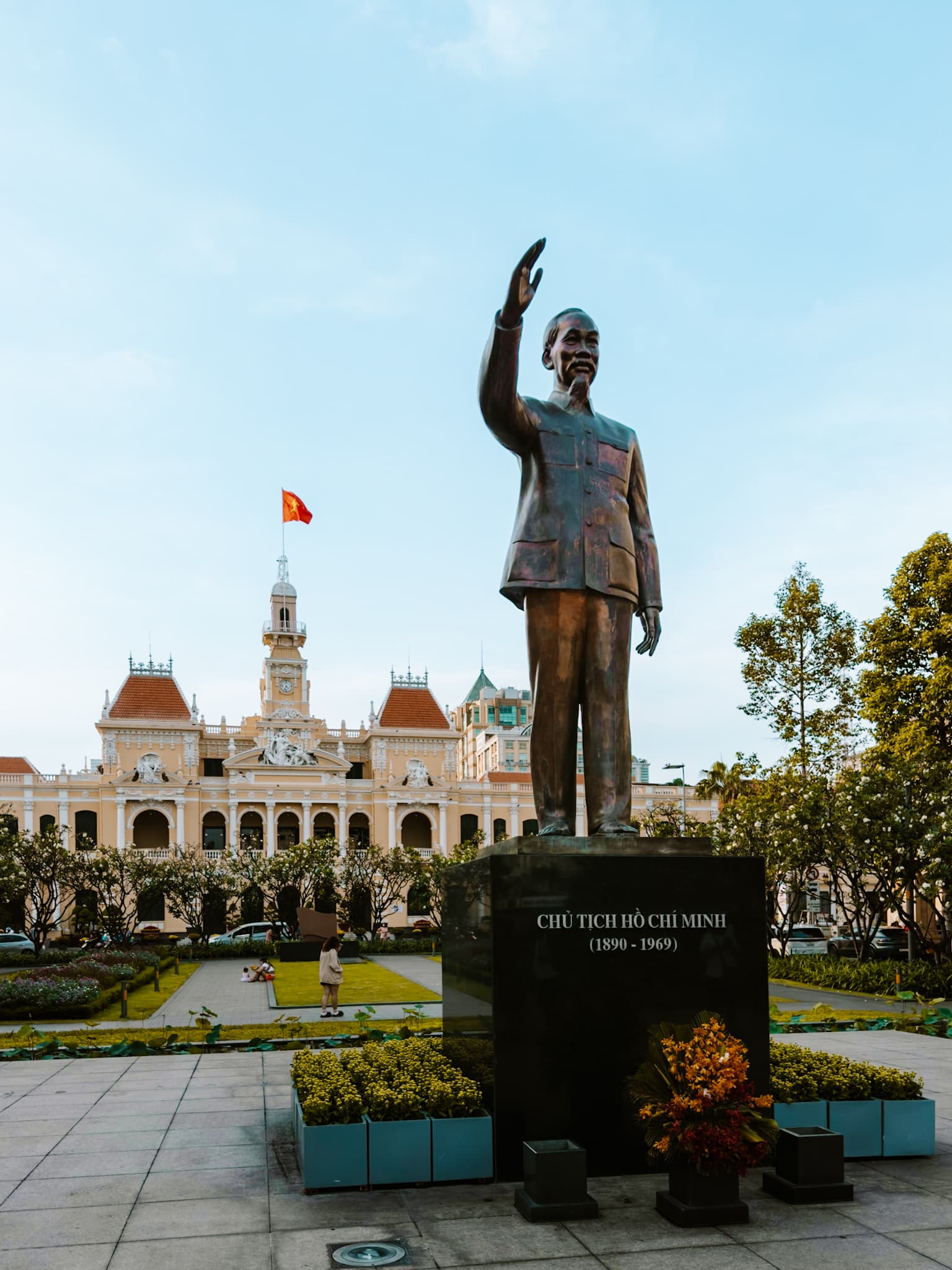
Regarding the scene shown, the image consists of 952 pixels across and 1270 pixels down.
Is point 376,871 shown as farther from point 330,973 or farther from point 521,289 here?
point 521,289

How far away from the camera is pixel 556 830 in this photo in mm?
7566

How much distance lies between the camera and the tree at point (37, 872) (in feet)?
118

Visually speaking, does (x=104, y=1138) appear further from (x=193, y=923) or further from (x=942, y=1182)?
(x=193, y=923)

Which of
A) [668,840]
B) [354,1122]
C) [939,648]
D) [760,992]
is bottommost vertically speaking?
[354,1122]

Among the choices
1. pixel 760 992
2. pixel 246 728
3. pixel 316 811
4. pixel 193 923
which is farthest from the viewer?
pixel 246 728

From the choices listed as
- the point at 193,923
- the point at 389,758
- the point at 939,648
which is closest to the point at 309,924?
the point at 193,923

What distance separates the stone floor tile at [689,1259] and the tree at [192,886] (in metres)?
38.3

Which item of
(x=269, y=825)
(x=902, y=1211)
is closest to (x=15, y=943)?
(x=269, y=825)

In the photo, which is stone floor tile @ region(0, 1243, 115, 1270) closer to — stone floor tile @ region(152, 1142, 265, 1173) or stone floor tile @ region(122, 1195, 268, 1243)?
stone floor tile @ region(122, 1195, 268, 1243)

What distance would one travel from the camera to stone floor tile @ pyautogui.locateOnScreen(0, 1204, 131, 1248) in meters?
5.51

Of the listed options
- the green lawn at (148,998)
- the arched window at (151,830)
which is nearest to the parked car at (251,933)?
the green lawn at (148,998)

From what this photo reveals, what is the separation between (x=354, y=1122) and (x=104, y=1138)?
8.20ft

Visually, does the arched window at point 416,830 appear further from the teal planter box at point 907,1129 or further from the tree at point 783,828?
the teal planter box at point 907,1129

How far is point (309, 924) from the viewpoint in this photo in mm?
35781
